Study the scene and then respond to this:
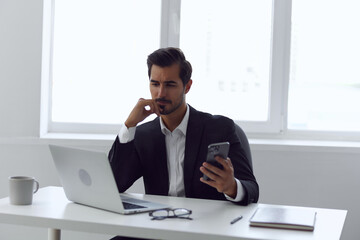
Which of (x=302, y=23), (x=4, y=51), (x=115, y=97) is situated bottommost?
(x=115, y=97)

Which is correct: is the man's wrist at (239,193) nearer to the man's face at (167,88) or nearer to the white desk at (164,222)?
the white desk at (164,222)

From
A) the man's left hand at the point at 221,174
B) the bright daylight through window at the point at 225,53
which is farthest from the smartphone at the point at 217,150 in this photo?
the bright daylight through window at the point at 225,53

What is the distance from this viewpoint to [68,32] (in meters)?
3.81

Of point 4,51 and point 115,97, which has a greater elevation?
point 4,51

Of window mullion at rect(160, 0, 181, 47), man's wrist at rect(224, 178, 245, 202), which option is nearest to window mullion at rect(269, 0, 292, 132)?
window mullion at rect(160, 0, 181, 47)

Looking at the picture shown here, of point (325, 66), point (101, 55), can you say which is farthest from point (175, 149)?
point (325, 66)

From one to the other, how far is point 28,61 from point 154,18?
2.81 feet

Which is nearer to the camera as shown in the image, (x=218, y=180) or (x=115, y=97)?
(x=218, y=180)

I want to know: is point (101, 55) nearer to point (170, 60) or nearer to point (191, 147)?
point (170, 60)

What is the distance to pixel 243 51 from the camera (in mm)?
3758

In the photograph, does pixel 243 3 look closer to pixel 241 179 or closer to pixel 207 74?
pixel 207 74

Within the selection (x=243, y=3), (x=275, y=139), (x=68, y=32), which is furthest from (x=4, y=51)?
(x=275, y=139)

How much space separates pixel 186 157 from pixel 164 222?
2.02 feet

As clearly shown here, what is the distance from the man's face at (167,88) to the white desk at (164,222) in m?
0.48
